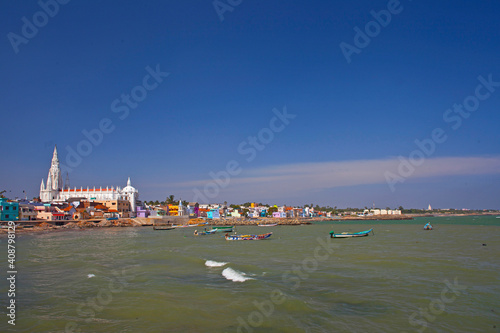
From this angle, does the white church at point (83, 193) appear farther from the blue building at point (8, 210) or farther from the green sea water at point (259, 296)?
the green sea water at point (259, 296)

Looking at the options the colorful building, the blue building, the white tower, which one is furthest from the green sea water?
the colorful building

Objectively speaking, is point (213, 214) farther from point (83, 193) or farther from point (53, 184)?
point (53, 184)

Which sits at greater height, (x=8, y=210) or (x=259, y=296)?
(x=8, y=210)

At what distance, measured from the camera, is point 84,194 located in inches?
4392

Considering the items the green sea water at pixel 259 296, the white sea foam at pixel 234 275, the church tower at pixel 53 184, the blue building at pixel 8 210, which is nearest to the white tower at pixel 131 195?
the church tower at pixel 53 184

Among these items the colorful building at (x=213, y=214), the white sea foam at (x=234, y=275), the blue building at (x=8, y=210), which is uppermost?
the blue building at (x=8, y=210)

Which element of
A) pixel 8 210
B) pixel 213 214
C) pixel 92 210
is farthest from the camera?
pixel 213 214

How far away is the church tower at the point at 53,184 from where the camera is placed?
111 meters

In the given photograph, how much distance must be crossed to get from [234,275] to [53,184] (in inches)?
4570

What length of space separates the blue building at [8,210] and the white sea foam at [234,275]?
2909 inches

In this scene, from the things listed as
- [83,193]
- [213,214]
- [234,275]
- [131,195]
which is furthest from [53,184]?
[234,275]

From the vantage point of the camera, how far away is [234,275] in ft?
56.5

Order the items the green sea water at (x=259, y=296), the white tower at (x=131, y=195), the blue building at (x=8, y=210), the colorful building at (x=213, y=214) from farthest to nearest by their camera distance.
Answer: the colorful building at (x=213, y=214), the white tower at (x=131, y=195), the blue building at (x=8, y=210), the green sea water at (x=259, y=296)

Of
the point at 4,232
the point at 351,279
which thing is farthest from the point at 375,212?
the point at 351,279
